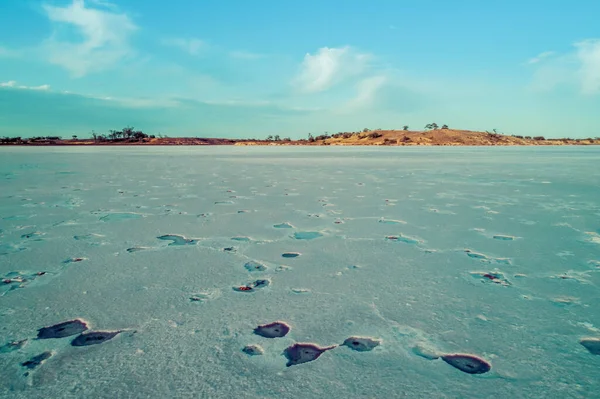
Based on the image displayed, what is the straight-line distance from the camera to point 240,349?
1.99 metres

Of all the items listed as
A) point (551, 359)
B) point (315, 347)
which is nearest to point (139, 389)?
point (315, 347)

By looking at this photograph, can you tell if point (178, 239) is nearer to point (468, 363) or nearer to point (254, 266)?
point (254, 266)

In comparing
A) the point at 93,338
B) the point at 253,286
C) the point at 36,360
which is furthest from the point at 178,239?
the point at 36,360

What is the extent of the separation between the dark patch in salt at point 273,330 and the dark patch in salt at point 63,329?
1.07m

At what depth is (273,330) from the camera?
2211mm

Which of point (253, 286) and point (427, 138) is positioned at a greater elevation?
point (427, 138)

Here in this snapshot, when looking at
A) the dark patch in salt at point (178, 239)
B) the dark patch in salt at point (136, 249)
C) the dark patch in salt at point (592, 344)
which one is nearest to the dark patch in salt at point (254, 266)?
the dark patch in salt at point (178, 239)

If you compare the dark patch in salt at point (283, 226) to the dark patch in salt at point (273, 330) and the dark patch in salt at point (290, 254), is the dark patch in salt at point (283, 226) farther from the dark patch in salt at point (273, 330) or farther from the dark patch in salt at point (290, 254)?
the dark patch in salt at point (273, 330)

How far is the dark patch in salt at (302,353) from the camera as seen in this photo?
189cm

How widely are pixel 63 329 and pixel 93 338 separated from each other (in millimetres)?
263

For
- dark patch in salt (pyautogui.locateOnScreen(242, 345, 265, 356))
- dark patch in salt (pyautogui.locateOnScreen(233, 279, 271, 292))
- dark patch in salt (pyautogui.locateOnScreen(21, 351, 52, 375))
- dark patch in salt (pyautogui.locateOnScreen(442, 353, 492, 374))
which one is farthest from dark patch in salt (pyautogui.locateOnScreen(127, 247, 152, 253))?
dark patch in salt (pyautogui.locateOnScreen(442, 353, 492, 374))

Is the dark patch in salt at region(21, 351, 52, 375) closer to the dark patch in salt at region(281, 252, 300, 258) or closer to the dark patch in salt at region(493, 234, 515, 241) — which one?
the dark patch in salt at region(281, 252, 300, 258)

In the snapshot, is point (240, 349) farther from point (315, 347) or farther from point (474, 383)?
point (474, 383)

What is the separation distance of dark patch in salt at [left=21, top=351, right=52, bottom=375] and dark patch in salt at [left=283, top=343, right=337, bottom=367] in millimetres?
1249
